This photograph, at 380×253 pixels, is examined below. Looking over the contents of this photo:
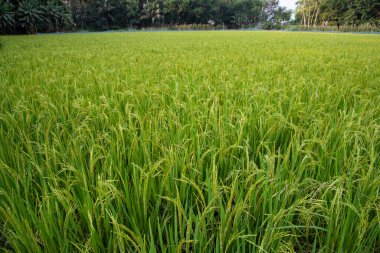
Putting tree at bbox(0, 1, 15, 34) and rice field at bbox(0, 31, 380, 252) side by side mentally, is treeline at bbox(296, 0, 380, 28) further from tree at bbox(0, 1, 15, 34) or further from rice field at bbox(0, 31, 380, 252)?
rice field at bbox(0, 31, 380, 252)

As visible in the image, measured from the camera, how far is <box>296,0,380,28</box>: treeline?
5044 centimetres

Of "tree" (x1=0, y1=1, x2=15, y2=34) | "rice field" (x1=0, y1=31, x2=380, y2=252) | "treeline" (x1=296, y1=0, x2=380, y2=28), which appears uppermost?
"treeline" (x1=296, y1=0, x2=380, y2=28)

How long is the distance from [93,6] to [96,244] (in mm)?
60039

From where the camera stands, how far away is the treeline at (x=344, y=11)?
50.4 m

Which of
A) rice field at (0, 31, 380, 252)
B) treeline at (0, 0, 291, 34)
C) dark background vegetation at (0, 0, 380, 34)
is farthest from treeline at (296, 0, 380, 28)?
rice field at (0, 31, 380, 252)

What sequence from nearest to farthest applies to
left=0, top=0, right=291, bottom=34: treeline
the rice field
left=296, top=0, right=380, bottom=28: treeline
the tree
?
1. the rice field
2. the tree
3. left=0, top=0, right=291, bottom=34: treeline
4. left=296, top=0, right=380, bottom=28: treeline

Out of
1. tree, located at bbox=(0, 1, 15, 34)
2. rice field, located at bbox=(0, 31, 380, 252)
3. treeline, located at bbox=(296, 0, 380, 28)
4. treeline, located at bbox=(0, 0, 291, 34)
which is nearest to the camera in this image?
rice field, located at bbox=(0, 31, 380, 252)

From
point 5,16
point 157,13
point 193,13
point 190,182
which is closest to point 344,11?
point 193,13

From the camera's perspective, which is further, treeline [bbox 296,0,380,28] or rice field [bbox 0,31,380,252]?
treeline [bbox 296,0,380,28]

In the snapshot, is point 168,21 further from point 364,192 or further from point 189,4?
point 364,192

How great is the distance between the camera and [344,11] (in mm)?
55688

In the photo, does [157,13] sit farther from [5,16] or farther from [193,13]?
[5,16]

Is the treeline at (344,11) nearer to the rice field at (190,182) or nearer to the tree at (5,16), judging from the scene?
the tree at (5,16)

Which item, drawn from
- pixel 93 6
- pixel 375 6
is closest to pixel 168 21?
Result: pixel 93 6
